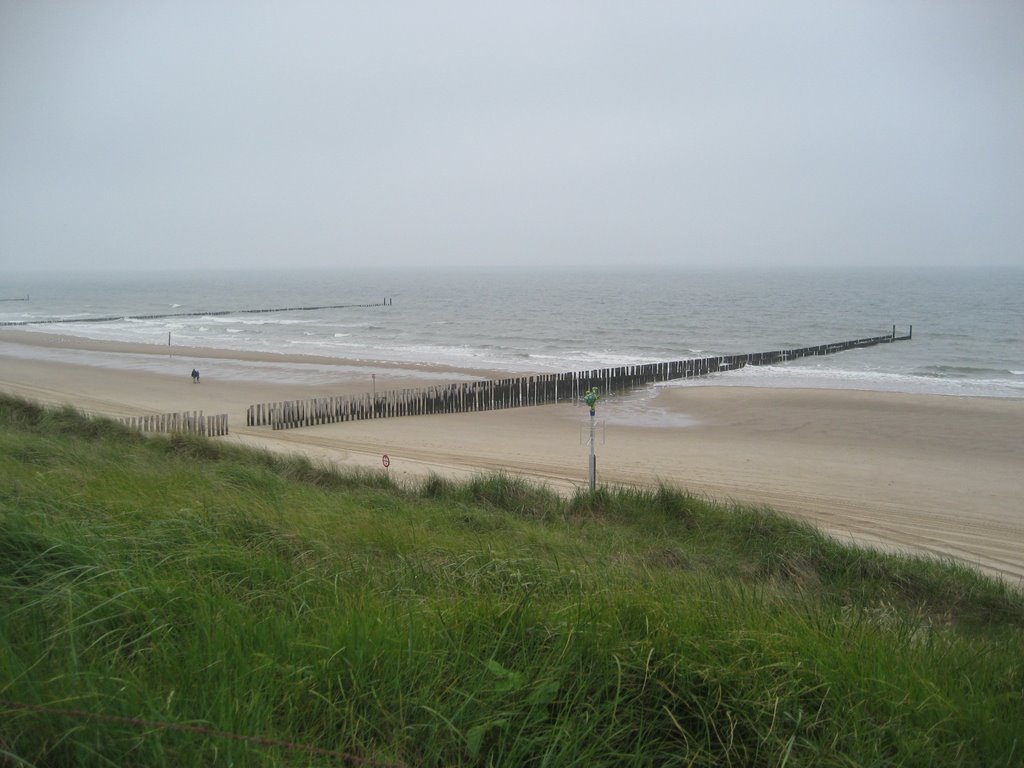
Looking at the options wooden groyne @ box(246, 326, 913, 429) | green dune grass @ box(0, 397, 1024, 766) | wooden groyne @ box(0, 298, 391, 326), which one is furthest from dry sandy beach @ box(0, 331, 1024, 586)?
wooden groyne @ box(0, 298, 391, 326)

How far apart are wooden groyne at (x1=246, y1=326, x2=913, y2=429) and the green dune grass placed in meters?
19.5

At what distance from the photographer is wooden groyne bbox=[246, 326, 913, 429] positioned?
2452cm

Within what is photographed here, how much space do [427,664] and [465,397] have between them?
2544cm

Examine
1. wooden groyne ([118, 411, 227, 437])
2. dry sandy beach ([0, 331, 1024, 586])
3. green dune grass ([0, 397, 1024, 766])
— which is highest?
green dune grass ([0, 397, 1024, 766])

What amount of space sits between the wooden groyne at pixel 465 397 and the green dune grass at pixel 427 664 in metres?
19.5

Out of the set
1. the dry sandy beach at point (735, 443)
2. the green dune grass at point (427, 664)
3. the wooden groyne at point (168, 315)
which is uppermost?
the green dune grass at point (427, 664)

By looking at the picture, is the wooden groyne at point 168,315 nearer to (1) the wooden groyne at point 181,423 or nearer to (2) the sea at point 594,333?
(2) the sea at point 594,333

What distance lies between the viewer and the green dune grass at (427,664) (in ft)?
8.64

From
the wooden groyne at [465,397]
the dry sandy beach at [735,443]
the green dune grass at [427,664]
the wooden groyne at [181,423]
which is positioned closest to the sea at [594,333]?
the wooden groyne at [465,397]

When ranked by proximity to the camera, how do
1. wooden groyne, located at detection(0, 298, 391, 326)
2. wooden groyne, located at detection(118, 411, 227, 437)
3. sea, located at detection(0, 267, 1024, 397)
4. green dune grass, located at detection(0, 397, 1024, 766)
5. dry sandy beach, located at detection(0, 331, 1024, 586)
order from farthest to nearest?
wooden groyne, located at detection(0, 298, 391, 326) < sea, located at detection(0, 267, 1024, 397) < wooden groyne, located at detection(118, 411, 227, 437) < dry sandy beach, located at detection(0, 331, 1024, 586) < green dune grass, located at detection(0, 397, 1024, 766)

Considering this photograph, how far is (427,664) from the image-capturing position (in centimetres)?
307

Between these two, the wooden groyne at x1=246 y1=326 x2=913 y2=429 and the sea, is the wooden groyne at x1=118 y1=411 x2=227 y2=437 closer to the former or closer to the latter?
the wooden groyne at x1=246 y1=326 x2=913 y2=429

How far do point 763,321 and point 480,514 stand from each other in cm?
6632

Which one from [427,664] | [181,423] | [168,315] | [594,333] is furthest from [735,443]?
[168,315]
